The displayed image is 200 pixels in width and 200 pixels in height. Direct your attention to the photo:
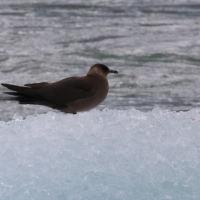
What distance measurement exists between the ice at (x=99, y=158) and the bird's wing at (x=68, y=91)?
0.26 metres

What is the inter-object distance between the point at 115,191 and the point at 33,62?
22.0 ft

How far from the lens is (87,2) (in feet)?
51.4

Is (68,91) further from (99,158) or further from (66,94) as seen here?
(99,158)

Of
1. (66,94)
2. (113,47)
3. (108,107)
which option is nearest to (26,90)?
(66,94)

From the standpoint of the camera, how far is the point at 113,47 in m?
10.7

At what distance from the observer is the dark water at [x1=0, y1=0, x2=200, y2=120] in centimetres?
711

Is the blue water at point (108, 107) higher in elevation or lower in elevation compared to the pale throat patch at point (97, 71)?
lower

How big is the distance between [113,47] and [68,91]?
7.39m

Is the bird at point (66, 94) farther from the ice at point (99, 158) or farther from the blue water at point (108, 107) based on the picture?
the ice at point (99, 158)

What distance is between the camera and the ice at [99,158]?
249 cm

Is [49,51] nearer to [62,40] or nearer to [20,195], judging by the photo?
[62,40]

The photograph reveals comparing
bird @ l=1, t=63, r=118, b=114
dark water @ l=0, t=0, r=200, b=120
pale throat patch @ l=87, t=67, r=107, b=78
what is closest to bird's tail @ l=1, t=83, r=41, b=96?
bird @ l=1, t=63, r=118, b=114

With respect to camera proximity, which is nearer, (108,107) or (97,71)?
(97,71)

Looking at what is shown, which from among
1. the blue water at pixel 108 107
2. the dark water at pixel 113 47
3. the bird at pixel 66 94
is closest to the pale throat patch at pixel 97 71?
the bird at pixel 66 94
